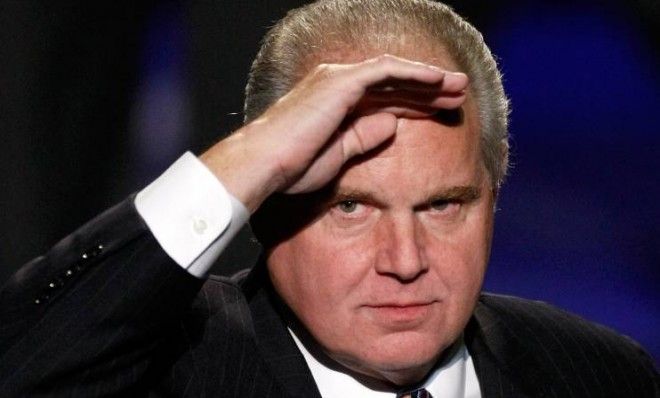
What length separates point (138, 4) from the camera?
9.18 ft

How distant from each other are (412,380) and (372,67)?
0.47 meters

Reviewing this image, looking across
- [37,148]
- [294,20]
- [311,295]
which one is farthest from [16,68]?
[311,295]

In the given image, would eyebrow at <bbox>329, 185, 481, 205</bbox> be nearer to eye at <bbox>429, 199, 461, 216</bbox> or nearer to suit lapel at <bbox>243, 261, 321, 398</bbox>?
eye at <bbox>429, 199, 461, 216</bbox>

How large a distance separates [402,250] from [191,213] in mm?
276

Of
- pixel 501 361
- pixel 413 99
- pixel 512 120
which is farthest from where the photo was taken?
pixel 512 120

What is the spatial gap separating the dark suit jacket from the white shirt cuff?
16mm

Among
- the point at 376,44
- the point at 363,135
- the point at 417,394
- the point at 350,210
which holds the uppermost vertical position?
the point at 376,44

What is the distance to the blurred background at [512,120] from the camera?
274 centimetres

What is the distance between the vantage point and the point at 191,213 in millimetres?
1549

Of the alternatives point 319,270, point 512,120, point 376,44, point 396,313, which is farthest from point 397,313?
point 512,120

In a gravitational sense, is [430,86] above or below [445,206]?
above

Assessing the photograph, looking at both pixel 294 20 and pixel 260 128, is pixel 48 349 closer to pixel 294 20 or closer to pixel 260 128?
pixel 260 128

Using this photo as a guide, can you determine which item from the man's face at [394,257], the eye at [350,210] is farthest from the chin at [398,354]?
the eye at [350,210]

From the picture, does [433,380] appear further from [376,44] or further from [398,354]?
[376,44]
